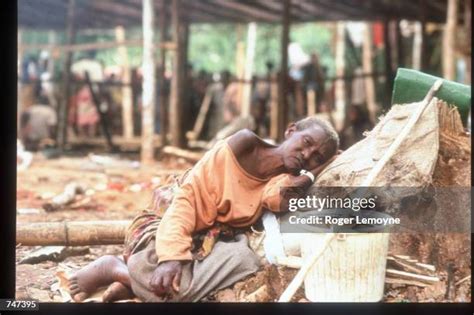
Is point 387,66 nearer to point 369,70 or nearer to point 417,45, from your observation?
point 369,70

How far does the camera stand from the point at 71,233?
14.6 ft

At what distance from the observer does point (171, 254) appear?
4.16m

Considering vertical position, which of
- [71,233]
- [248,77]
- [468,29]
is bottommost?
[71,233]

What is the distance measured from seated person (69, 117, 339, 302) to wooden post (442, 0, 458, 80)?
38.3 inches

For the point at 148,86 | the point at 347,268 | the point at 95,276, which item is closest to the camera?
the point at 347,268

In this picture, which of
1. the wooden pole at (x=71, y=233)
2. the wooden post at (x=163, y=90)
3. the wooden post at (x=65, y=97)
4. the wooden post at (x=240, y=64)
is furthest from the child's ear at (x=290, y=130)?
the wooden post at (x=65, y=97)

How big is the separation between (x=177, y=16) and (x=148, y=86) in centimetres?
51

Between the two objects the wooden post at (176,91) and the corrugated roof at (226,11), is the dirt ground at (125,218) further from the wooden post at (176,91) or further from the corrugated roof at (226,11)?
the corrugated roof at (226,11)

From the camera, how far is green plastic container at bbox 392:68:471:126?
14.0 ft

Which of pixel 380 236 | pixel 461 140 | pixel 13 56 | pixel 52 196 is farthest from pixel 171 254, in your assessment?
pixel 461 140

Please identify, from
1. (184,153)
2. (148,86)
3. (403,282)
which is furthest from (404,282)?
(148,86)

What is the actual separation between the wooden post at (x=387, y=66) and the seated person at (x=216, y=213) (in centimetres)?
45

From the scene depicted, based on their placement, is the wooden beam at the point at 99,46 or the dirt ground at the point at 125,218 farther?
the wooden beam at the point at 99,46

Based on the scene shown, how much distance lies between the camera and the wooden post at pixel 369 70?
446 cm
